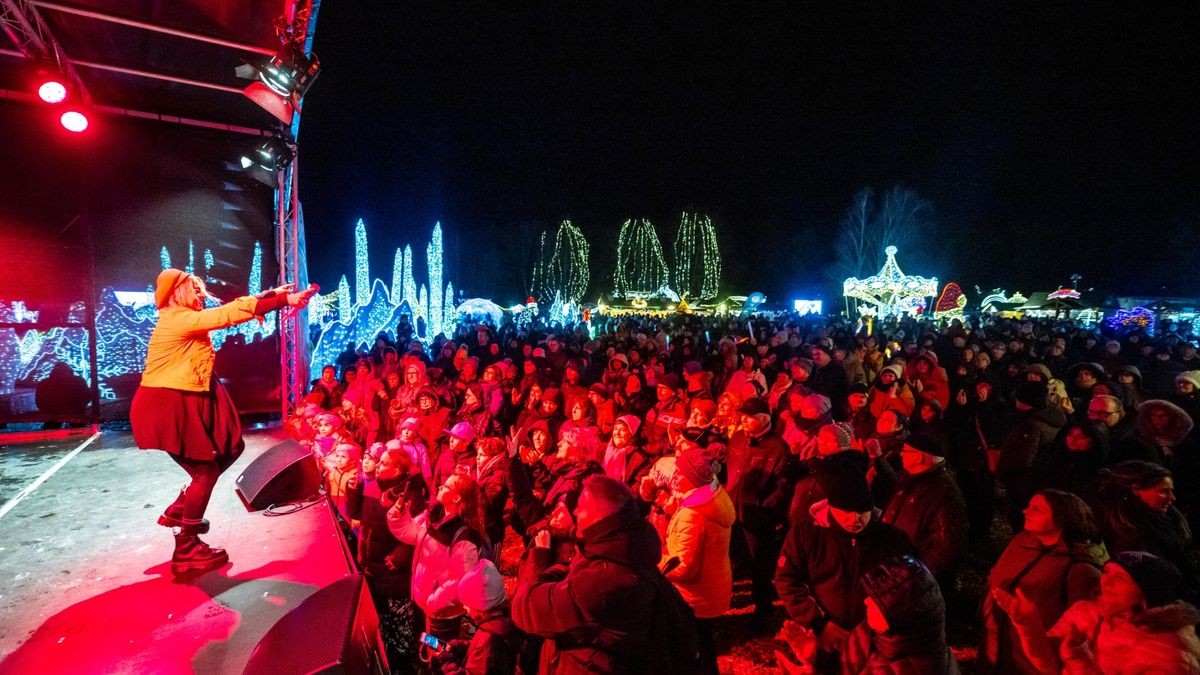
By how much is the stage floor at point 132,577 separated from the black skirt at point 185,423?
76 cm

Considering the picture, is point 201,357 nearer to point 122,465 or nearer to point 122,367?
point 122,465

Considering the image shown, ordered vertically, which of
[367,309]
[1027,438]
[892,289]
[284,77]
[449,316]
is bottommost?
[1027,438]

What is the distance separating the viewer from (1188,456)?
14.3ft

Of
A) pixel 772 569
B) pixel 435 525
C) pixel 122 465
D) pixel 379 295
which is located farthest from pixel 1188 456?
pixel 379 295

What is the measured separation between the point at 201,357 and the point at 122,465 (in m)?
3.59

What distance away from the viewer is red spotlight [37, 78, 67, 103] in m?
5.76

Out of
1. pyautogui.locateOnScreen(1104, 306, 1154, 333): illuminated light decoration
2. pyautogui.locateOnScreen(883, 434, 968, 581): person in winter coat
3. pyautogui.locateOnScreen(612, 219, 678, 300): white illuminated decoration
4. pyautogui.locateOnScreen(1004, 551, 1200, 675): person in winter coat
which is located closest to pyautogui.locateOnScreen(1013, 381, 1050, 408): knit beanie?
pyautogui.locateOnScreen(883, 434, 968, 581): person in winter coat

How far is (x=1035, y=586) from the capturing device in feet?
8.16

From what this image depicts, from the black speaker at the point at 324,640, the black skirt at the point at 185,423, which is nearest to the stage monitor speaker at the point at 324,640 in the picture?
the black speaker at the point at 324,640

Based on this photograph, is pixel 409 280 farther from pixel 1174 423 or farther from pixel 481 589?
pixel 1174 423

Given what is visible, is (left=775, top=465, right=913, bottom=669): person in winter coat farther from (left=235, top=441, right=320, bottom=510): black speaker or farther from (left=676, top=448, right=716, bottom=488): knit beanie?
(left=235, top=441, right=320, bottom=510): black speaker

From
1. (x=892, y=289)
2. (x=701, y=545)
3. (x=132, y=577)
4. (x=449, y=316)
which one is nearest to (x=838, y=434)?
(x=701, y=545)

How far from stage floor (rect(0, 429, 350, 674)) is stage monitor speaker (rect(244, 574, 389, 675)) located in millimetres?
68

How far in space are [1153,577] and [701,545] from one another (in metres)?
1.87
